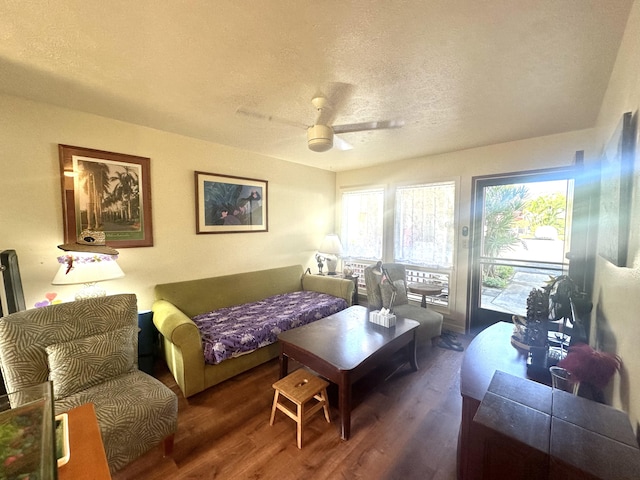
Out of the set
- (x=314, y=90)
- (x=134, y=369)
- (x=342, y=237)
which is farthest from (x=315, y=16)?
(x=342, y=237)

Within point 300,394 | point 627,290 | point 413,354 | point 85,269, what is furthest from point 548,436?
point 85,269

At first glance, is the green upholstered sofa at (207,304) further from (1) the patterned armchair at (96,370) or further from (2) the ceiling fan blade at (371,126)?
(2) the ceiling fan blade at (371,126)

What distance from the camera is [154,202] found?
2799 millimetres

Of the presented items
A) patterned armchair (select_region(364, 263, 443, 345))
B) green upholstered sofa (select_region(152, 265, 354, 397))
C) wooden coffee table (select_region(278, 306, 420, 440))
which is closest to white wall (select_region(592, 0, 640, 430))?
wooden coffee table (select_region(278, 306, 420, 440))

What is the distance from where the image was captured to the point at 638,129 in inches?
37.6

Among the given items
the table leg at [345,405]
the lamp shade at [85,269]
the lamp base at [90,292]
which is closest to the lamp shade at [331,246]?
the table leg at [345,405]

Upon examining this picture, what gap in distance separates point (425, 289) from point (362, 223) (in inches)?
66.2

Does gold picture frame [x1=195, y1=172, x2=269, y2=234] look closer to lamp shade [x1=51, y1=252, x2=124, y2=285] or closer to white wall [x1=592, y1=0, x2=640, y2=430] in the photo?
lamp shade [x1=51, y1=252, x2=124, y2=285]

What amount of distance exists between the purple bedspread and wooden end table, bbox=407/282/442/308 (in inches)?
37.8

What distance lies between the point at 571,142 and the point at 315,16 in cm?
307

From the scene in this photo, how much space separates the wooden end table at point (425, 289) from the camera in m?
3.39

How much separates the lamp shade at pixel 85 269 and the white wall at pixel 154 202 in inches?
7.4

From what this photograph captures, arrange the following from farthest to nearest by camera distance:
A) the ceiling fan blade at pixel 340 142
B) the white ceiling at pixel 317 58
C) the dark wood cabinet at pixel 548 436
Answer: the ceiling fan blade at pixel 340 142
the white ceiling at pixel 317 58
the dark wood cabinet at pixel 548 436

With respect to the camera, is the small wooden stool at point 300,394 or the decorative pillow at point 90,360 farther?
the small wooden stool at point 300,394
